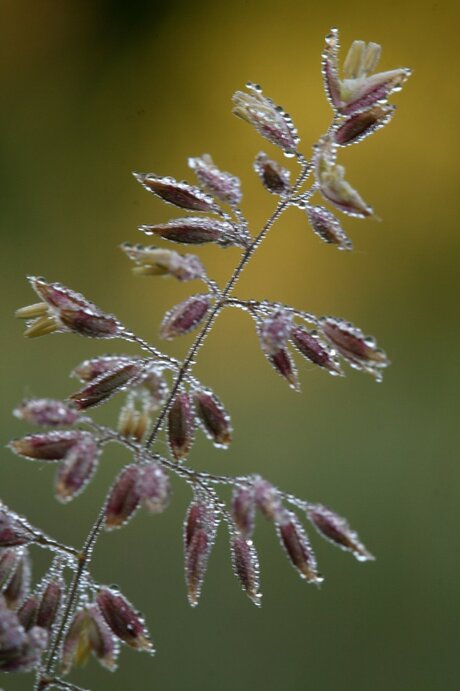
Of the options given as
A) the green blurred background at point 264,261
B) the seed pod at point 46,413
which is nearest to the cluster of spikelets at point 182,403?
the seed pod at point 46,413

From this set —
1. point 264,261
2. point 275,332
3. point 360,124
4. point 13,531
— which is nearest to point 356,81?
point 360,124

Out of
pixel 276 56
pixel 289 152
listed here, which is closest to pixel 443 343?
pixel 276 56

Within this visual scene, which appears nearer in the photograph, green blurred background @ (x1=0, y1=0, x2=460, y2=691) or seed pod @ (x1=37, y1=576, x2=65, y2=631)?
seed pod @ (x1=37, y1=576, x2=65, y2=631)

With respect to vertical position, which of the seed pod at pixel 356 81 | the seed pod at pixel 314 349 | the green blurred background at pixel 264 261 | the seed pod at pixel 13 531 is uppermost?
the green blurred background at pixel 264 261

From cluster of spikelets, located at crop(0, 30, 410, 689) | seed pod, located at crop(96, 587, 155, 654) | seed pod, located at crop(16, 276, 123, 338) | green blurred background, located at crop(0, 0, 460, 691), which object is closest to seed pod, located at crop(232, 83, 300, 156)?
cluster of spikelets, located at crop(0, 30, 410, 689)

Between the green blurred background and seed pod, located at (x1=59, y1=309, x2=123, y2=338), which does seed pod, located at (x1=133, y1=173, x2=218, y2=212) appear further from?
the green blurred background

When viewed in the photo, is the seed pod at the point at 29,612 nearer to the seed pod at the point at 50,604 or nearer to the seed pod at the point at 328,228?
the seed pod at the point at 50,604

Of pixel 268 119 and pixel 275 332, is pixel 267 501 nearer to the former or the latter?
pixel 275 332
